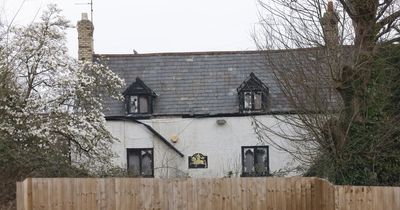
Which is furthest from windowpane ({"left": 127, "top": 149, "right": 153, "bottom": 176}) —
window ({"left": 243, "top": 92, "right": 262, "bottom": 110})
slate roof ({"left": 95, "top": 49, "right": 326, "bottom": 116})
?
window ({"left": 243, "top": 92, "right": 262, "bottom": 110})

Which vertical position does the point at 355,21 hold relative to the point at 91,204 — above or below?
above

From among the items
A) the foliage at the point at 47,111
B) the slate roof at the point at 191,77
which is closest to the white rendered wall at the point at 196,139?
the slate roof at the point at 191,77

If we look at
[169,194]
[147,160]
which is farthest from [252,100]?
[169,194]

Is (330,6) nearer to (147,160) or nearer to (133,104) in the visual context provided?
(147,160)

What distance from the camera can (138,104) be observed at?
2683 cm

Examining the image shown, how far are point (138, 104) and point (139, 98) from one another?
0.87 ft

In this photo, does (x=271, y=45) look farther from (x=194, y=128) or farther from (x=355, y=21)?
(x=194, y=128)

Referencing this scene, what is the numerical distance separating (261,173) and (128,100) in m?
6.30

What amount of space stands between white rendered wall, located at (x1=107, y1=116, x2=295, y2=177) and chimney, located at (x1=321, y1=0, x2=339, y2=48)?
1134 centimetres

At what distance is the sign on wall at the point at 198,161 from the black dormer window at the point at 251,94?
2.50 meters

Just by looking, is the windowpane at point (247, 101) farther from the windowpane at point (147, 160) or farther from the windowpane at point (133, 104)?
the windowpane at point (133, 104)

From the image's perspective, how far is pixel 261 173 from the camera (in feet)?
81.8

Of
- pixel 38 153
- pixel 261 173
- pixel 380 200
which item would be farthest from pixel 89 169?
pixel 380 200

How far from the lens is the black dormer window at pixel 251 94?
85.9 ft
